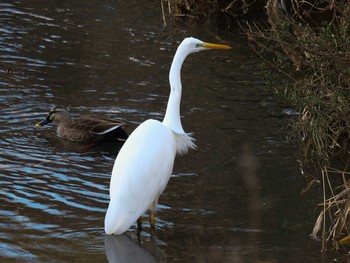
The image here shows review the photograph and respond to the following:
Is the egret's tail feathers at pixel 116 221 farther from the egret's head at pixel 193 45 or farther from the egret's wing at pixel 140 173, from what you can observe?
the egret's head at pixel 193 45

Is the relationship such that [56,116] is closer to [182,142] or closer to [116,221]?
[182,142]

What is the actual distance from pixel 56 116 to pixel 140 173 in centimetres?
309

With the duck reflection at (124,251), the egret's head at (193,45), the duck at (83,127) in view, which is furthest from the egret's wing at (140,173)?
the duck at (83,127)

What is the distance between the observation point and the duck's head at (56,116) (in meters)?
10.6

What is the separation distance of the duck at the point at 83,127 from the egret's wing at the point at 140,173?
7.43ft

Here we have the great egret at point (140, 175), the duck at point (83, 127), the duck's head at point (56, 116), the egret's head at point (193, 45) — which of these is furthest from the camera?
the duck's head at point (56, 116)

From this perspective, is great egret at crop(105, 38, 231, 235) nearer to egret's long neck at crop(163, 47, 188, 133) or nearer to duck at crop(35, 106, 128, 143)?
egret's long neck at crop(163, 47, 188, 133)

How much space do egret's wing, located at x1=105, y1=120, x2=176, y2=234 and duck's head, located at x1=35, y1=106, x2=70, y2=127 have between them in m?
2.80

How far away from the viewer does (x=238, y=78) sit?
41.9ft

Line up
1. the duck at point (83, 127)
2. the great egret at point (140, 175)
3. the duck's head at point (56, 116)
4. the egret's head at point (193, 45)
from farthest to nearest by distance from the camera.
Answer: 1. the duck's head at point (56, 116)
2. the duck at point (83, 127)
3. the egret's head at point (193, 45)
4. the great egret at point (140, 175)

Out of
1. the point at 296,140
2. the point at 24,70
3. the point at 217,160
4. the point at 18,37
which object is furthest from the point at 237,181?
the point at 18,37

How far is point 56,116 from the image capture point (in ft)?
34.9

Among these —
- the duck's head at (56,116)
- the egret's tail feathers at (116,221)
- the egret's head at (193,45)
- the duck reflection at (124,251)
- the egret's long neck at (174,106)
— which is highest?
the egret's head at (193,45)

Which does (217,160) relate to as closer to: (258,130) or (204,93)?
(258,130)
